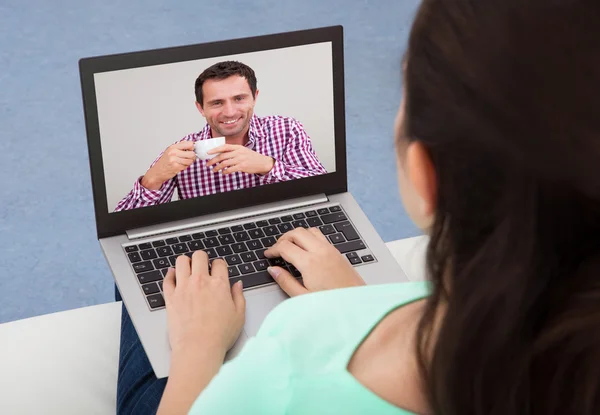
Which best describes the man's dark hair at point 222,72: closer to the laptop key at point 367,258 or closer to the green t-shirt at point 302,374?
the laptop key at point 367,258

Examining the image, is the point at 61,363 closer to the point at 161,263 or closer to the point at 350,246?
the point at 161,263

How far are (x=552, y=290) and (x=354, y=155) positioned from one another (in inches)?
68.9

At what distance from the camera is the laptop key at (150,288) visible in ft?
3.62

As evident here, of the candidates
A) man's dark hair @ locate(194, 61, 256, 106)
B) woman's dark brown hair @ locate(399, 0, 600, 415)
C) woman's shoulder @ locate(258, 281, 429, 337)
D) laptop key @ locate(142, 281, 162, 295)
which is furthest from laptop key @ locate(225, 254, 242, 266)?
woman's dark brown hair @ locate(399, 0, 600, 415)

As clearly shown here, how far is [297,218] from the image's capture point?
1.24m

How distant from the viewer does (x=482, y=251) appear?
607 millimetres

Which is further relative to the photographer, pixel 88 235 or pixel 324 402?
pixel 88 235

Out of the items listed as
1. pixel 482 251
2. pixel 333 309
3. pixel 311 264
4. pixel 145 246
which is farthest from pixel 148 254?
pixel 482 251

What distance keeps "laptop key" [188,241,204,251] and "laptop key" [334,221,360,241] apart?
190mm

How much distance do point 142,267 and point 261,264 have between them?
15 centimetres

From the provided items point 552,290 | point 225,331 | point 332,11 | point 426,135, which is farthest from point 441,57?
point 332,11

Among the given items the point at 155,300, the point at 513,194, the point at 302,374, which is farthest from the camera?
the point at 155,300

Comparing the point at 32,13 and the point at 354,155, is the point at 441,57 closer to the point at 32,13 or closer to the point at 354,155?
the point at 354,155

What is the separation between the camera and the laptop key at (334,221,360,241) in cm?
121
